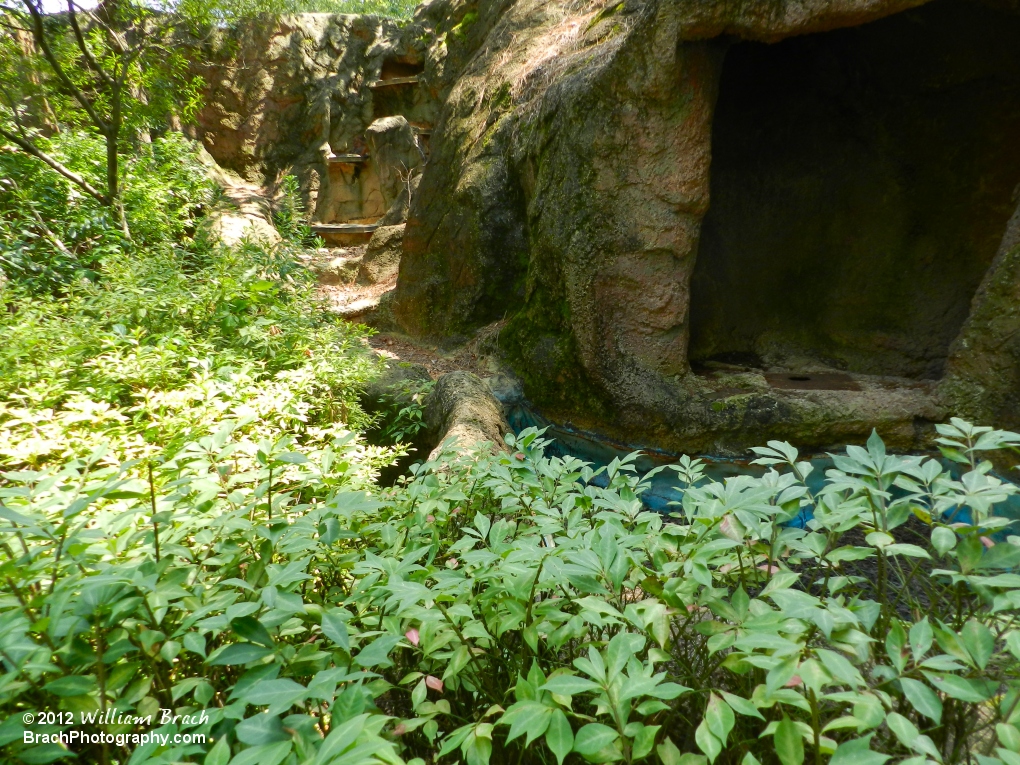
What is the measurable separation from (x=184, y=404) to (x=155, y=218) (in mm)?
3440

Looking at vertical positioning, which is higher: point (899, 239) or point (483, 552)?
point (899, 239)

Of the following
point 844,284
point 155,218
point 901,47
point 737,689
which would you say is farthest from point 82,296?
point 901,47

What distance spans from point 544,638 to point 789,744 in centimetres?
45

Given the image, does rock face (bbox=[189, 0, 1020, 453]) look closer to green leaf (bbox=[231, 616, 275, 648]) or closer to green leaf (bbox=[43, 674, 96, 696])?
green leaf (bbox=[231, 616, 275, 648])

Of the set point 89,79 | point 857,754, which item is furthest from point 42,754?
point 89,79

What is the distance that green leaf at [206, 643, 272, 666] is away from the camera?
923 mm

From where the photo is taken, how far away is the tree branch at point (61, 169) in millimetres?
4691

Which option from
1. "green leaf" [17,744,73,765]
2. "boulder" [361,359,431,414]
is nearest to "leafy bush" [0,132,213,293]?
"boulder" [361,359,431,414]

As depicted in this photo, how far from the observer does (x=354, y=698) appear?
86 cm

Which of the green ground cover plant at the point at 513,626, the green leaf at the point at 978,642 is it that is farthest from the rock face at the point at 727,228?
the green leaf at the point at 978,642

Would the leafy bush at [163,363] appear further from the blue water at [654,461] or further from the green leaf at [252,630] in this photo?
the blue water at [654,461]

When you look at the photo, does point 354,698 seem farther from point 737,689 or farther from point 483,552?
point 737,689

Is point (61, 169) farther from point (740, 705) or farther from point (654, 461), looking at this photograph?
point (740, 705)

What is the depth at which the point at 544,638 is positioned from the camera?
1.12 meters
